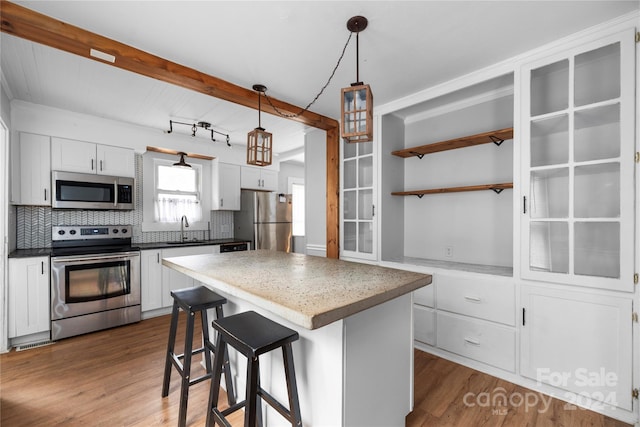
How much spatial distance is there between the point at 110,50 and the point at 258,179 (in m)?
3.22

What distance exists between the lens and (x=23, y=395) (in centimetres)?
202

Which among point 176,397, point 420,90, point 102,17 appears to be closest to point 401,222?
point 420,90

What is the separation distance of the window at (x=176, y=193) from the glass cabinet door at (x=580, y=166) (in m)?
4.31

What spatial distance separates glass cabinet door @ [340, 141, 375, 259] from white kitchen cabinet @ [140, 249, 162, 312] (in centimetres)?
234

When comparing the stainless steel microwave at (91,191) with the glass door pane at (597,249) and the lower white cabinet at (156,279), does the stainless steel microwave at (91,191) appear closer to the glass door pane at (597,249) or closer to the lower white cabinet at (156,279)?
the lower white cabinet at (156,279)

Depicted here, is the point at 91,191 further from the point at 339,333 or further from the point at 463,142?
the point at 463,142

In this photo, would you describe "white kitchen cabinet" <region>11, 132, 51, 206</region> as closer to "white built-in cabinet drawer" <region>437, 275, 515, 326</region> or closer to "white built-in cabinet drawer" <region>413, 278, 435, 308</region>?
"white built-in cabinet drawer" <region>413, 278, 435, 308</region>

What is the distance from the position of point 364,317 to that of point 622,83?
2.12m

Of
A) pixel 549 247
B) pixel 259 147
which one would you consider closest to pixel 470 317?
pixel 549 247

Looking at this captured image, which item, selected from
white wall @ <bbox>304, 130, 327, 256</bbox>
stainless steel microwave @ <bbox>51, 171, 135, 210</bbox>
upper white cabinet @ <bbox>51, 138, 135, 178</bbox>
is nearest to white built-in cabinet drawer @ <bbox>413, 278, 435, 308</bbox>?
white wall @ <bbox>304, 130, 327, 256</bbox>

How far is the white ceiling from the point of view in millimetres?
1653

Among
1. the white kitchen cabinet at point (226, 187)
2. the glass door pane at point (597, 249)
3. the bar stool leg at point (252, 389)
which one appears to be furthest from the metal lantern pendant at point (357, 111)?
the white kitchen cabinet at point (226, 187)

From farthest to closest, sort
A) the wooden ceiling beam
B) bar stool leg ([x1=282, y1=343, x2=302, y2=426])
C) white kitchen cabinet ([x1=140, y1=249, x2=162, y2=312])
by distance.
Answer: white kitchen cabinet ([x1=140, y1=249, x2=162, y2=312]) → the wooden ceiling beam → bar stool leg ([x1=282, y1=343, x2=302, y2=426])

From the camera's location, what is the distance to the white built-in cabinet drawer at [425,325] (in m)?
2.58
